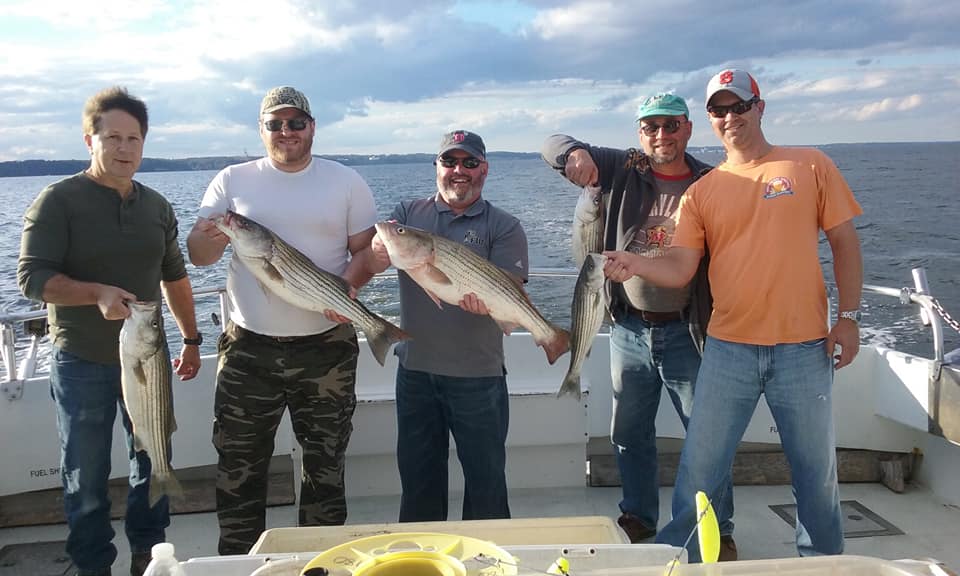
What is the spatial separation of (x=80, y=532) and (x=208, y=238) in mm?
1622

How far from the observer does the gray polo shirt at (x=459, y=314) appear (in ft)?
12.3

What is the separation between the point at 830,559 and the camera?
1.78 metres

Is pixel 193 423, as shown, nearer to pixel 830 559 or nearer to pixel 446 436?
pixel 446 436

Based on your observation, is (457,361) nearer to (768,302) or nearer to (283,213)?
(283,213)

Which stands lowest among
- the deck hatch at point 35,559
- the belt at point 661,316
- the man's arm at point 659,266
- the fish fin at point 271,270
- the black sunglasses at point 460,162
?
the deck hatch at point 35,559

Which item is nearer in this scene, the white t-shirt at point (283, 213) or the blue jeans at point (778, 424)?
the blue jeans at point (778, 424)

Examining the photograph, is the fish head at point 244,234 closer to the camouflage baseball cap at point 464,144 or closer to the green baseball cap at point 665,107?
the camouflage baseball cap at point 464,144

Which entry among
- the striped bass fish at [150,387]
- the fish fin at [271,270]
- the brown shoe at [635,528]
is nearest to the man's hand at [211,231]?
the fish fin at [271,270]

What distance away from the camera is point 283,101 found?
3639 mm

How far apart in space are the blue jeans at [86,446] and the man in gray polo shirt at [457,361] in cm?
149

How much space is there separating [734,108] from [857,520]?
298 cm

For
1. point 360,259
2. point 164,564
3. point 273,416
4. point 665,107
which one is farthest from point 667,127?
point 164,564

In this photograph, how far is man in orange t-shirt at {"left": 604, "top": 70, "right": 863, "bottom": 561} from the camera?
3289 mm

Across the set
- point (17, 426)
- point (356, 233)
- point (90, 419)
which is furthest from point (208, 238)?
point (17, 426)
